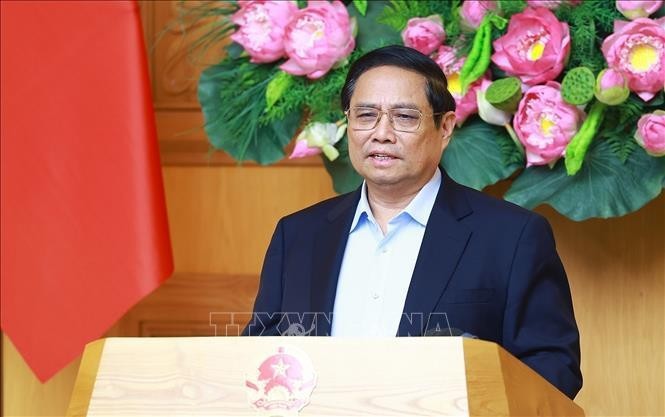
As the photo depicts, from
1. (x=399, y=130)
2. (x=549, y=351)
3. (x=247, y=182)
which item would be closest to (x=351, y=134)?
(x=399, y=130)

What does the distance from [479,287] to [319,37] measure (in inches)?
24.6

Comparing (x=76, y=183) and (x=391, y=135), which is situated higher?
(x=391, y=135)

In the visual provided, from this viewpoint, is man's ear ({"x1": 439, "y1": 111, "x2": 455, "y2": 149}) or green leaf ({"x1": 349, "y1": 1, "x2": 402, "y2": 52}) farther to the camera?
green leaf ({"x1": 349, "y1": 1, "x2": 402, "y2": 52})

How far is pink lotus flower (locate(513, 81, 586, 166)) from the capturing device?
1.87 meters

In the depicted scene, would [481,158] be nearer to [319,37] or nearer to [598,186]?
[598,186]

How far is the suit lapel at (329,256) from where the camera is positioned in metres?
1.60

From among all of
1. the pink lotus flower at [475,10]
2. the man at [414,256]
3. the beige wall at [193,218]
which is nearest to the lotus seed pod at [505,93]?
the pink lotus flower at [475,10]

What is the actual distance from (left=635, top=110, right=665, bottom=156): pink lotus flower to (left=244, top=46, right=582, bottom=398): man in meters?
0.28

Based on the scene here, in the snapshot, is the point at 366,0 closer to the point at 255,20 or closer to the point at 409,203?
the point at 255,20

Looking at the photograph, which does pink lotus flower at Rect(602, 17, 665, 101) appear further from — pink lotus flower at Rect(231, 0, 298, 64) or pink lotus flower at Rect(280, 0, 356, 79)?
pink lotus flower at Rect(231, 0, 298, 64)

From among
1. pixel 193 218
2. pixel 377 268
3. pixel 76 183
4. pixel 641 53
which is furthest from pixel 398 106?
pixel 193 218

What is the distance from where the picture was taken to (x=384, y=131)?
1.60 m

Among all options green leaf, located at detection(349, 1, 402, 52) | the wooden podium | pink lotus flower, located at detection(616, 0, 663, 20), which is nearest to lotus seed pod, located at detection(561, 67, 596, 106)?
pink lotus flower, located at detection(616, 0, 663, 20)

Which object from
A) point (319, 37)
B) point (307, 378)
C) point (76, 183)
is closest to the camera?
point (307, 378)
